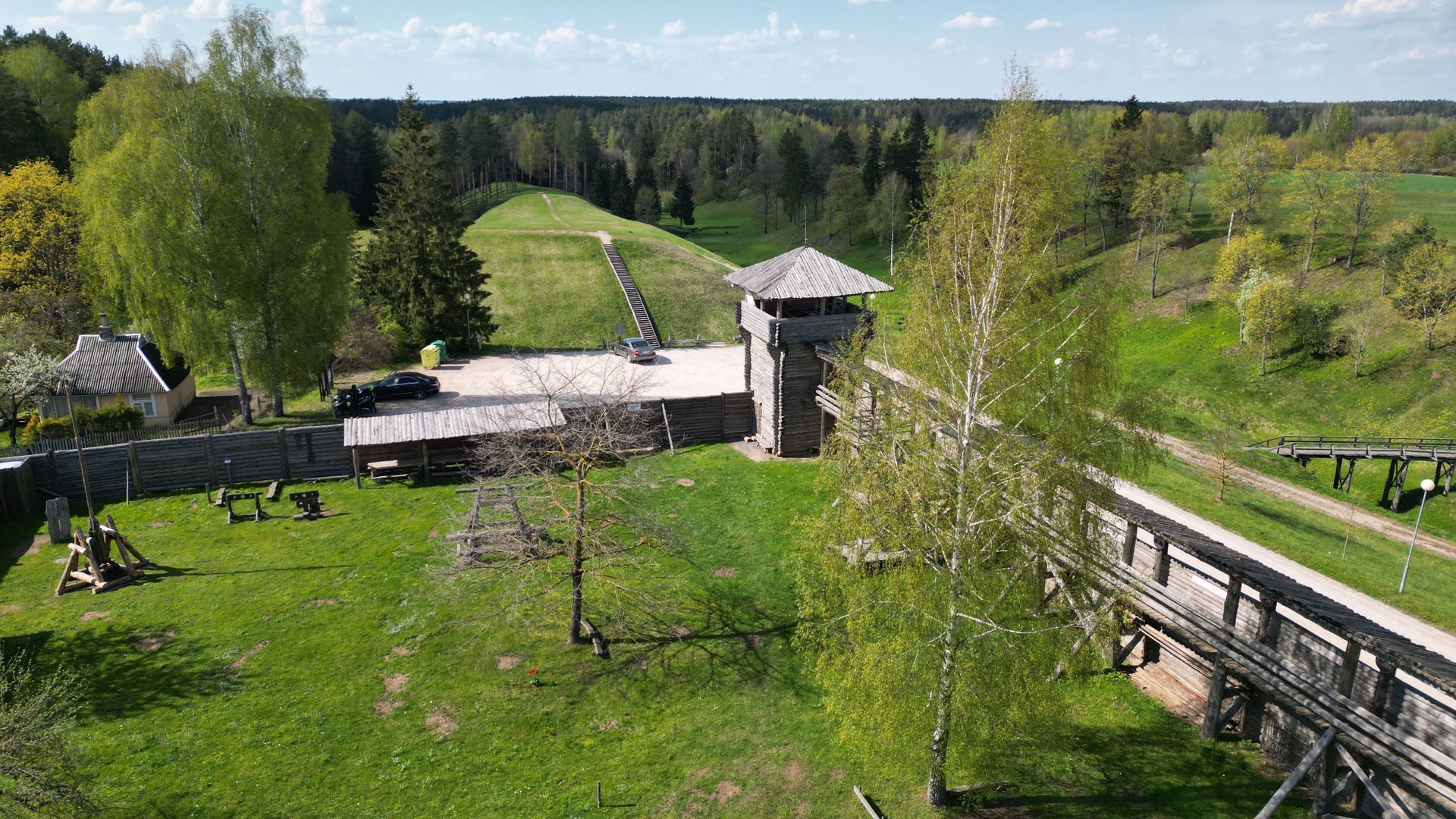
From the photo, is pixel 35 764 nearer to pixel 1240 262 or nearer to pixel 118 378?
pixel 118 378

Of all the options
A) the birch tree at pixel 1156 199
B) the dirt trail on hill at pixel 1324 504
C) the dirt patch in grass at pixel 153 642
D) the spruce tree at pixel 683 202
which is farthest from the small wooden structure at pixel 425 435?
the spruce tree at pixel 683 202

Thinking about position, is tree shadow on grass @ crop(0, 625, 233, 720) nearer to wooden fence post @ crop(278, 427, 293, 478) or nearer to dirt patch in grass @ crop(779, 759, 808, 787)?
wooden fence post @ crop(278, 427, 293, 478)

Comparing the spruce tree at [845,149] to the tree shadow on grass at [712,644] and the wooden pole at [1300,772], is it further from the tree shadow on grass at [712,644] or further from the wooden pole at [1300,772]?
the wooden pole at [1300,772]

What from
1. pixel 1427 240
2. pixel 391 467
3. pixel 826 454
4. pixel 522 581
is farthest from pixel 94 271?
pixel 1427 240

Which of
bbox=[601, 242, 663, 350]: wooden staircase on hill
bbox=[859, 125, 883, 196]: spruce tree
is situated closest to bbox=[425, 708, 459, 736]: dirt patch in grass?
bbox=[601, 242, 663, 350]: wooden staircase on hill

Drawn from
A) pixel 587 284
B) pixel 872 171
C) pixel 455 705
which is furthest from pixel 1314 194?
pixel 455 705
